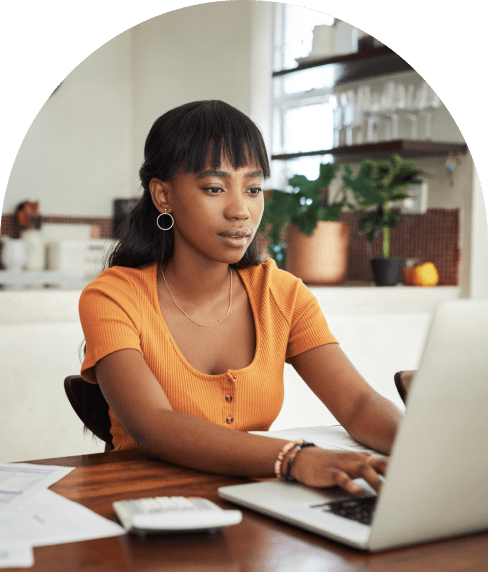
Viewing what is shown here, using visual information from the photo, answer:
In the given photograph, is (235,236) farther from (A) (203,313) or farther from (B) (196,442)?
(B) (196,442)

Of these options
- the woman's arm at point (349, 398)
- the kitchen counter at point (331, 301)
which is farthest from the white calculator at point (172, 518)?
the kitchen counter at point (331, 301)

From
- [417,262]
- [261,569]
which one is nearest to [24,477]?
[261,569]

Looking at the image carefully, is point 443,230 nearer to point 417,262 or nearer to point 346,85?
point 417,262

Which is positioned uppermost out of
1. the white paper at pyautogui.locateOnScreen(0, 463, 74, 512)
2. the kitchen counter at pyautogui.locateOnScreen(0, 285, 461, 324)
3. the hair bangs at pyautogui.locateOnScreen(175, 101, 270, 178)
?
the hair bangs at pyautogui.locateOnScreen(175, 101, 270, 178)

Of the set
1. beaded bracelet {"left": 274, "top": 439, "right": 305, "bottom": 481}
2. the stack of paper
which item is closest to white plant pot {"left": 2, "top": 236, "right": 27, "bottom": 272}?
the stack of paper

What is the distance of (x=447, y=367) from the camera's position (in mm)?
695

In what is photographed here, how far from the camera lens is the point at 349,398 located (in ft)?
4.60

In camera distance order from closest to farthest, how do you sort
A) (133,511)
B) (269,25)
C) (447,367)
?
1. (447,367)
2. (133,511)
3. (269,25)

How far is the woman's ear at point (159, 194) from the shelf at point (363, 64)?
208 cm

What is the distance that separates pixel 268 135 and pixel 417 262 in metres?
1.83

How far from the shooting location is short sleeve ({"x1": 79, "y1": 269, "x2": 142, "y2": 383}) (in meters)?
1.32

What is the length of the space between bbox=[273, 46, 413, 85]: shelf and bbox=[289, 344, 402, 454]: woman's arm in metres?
2.14

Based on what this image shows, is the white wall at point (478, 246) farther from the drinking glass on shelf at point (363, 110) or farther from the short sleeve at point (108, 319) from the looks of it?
the short sleeve at point (108, 319)

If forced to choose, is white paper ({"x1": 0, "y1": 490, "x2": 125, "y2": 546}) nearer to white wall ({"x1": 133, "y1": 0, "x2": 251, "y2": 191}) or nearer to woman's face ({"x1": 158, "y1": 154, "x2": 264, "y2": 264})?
woman's face ({"x1": 158, "y1": 154, "x2": 264, "y2": 264})
